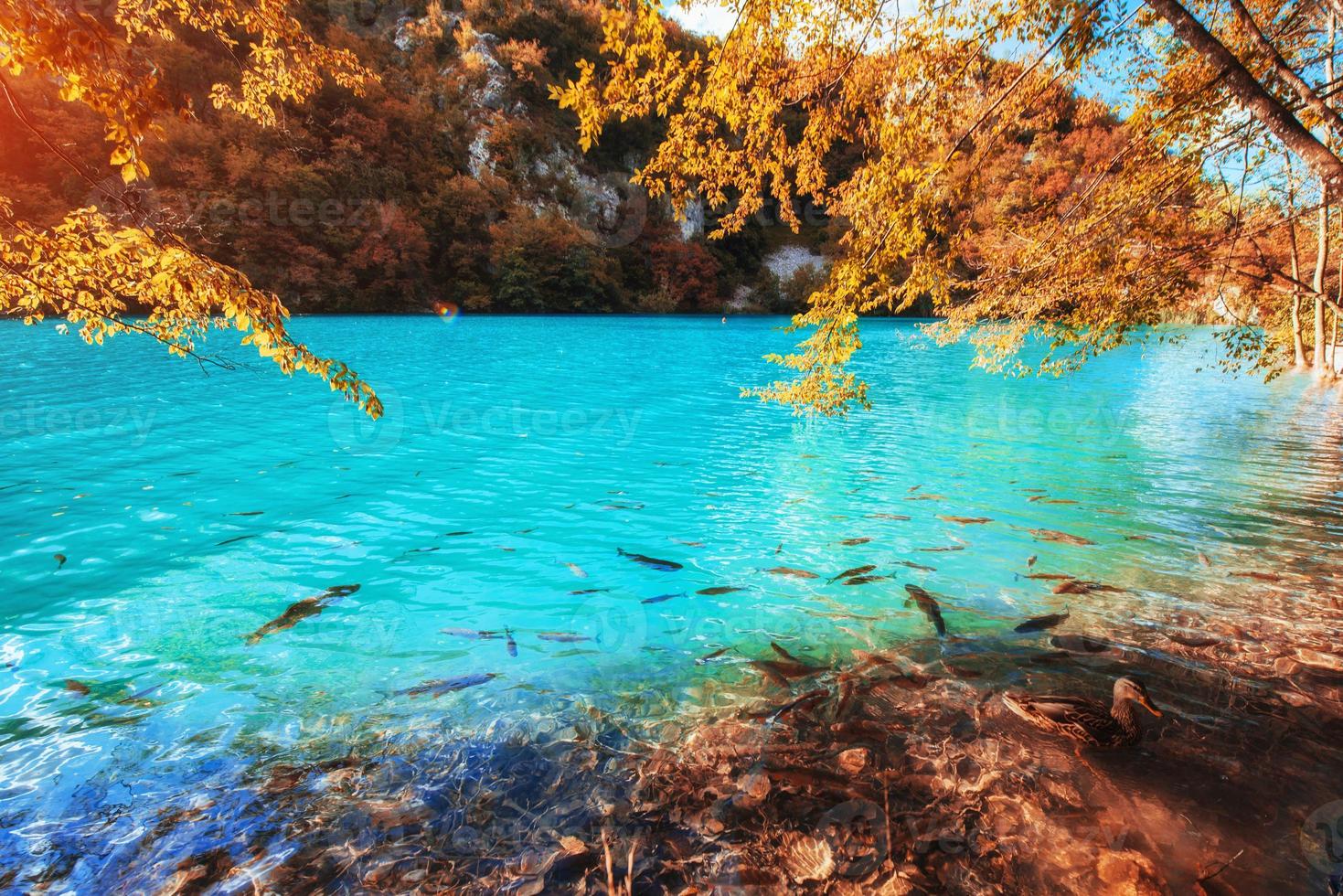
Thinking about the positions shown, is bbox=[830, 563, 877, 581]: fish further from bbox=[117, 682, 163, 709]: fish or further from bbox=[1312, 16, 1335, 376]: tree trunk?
bbox=[1312, 16, 1335, 376]: tree trunk

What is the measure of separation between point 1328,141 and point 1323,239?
31.8 feet

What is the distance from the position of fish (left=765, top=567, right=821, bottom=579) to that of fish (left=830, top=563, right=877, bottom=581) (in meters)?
0.25

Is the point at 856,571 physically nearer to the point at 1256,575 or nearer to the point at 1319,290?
the point at 1256,575

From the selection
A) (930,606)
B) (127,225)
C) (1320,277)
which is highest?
(1320,277)

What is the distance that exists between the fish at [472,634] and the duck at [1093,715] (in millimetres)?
4418

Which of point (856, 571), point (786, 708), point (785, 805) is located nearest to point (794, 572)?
point (856, 571)

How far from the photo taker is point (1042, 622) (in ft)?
17.9

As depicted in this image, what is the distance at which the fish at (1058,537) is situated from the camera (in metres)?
7.68

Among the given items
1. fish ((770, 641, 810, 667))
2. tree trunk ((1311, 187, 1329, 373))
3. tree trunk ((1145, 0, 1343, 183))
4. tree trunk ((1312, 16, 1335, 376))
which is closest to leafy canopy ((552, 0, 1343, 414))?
tree trunk ((1145, 0, 1343, 183))

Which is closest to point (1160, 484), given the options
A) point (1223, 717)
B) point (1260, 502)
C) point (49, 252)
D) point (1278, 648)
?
point (1260, 502)

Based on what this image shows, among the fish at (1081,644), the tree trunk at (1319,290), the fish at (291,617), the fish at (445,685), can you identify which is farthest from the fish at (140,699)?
the tree trunk at (1319,290)

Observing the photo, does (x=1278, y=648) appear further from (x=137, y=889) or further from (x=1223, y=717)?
(x=137, y=889)

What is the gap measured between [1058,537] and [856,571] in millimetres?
3314

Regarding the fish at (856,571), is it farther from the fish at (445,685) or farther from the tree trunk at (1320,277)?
the tree trunk at (1320,277)
